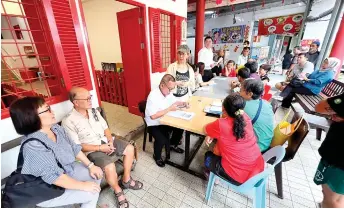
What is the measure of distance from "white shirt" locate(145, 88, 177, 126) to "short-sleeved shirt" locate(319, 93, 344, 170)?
148 centimetres

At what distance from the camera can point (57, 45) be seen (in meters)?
1.51

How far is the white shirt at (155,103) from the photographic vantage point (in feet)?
6.09

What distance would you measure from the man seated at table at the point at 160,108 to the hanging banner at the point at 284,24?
7490 mm

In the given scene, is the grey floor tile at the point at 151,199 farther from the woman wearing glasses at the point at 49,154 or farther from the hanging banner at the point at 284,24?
the hanging banner at the point at 284,24

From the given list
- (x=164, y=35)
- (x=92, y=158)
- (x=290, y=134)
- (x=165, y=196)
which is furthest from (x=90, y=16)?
(x=290, y=134)

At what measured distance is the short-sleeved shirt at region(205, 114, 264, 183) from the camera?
3.86 feet

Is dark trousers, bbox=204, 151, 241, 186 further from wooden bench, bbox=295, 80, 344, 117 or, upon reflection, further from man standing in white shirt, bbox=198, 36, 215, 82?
man standing in white shirt, bbox=198, 36, 215, 82

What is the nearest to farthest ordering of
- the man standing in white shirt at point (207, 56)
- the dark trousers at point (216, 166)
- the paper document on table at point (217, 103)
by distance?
the dark trousers at point (216, 166) → the paper document on table at point (217, 103) → the man standing in white shirt at point (207, 56)

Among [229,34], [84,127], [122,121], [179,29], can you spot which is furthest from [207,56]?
[229,34]

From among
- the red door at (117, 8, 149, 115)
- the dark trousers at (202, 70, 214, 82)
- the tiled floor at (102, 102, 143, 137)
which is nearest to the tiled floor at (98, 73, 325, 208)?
the tiled floor at (102, 102, 143, 137)

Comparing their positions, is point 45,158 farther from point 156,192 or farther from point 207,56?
point 207,56

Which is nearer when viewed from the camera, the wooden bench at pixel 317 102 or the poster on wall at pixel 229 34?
the wooden bench at pixel 317 102

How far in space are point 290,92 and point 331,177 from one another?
309cm

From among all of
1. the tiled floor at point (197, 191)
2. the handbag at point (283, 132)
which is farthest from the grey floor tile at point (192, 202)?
the handbag at point (283, 132)
